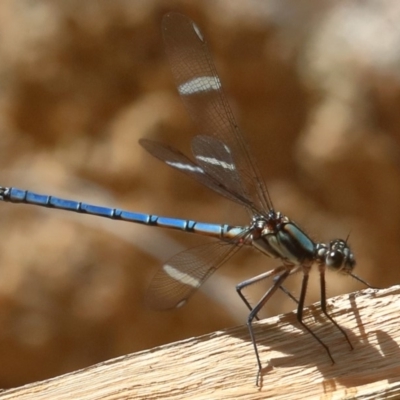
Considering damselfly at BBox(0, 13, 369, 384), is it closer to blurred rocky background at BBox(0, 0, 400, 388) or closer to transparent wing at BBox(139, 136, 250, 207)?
Result: transparent wing at BBox(139, 136, 250, 207)

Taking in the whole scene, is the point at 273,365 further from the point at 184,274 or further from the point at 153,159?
the point at 153,159

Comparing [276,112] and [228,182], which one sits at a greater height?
[276,112]

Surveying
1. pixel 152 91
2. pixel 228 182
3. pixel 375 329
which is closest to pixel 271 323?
pixel 375 329

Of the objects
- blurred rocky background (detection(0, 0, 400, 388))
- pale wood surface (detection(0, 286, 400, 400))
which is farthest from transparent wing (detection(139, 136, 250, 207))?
blurred rocky background (detection(0, 0, 400, 388))

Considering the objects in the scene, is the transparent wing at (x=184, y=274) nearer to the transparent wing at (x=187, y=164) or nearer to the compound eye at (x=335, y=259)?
the transparent wing at (x=187, y=164)

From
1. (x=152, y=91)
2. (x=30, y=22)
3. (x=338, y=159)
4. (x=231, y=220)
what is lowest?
(x=231, y=220)

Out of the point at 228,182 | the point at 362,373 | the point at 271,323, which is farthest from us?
the point at 228,182

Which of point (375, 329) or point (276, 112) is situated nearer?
point (375, 329)

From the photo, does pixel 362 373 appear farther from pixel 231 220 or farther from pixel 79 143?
pixel 79 143
